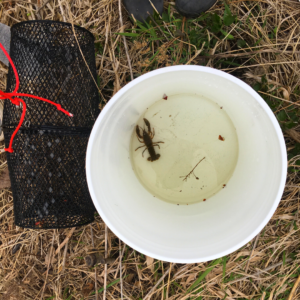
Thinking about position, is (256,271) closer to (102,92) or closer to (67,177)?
(67,177)

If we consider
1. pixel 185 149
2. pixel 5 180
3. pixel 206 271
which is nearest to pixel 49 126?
pixel 5 180

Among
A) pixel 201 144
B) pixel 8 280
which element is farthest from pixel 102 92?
pixel 8 280

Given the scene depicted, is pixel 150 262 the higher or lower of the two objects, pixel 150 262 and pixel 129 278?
the higher

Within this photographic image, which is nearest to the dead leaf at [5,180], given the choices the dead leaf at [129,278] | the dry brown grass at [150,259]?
the dry brown grass at [150,259]

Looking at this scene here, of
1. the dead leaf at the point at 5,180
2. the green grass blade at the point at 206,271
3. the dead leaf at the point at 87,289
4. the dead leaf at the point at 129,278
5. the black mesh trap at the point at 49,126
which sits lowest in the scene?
the dead leaf at the point at 87,289

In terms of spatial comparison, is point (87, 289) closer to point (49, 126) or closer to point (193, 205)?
point (193, 205)

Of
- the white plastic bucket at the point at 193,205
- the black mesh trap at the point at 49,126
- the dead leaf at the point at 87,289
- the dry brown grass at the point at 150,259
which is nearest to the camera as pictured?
the white plastic bucket at the point at 193,205

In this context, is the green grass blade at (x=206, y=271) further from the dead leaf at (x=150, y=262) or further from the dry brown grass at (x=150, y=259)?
the dead leaf at (x=150, y=262)
